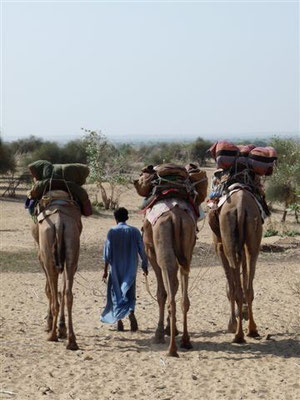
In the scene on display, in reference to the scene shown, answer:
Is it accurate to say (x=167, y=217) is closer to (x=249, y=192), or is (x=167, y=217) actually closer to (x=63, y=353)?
(x=249, y=192)

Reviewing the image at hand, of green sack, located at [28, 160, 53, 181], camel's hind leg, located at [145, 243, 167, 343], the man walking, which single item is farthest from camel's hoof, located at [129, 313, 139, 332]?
green sack, located at [28, 160, 53, 181]

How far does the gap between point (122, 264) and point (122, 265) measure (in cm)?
1

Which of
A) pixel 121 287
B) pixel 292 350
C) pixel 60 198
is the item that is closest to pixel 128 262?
pixel 121 287

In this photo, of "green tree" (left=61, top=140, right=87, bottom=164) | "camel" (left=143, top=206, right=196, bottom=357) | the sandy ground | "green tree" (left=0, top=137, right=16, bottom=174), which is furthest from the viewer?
"green tree" (left=61, top=140, right=87, bottom=164)

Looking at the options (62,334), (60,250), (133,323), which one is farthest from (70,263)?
(133,323)

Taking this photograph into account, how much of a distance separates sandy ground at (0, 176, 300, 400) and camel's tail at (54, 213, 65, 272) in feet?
3.38

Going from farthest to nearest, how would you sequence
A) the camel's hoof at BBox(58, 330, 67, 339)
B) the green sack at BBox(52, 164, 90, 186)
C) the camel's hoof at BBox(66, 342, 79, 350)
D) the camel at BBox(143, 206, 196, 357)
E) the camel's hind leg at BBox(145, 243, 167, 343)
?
the green sack at BBox(52, 164, 90, 186)
the camel's hoof at BBox(58, 330, 67, 339)
the camel's hind leg at BBox(145, 243, 167, 343)
the camel's hoof at BBox(66, 342, 79, 350)
the camel at BBox(143, 206, 196, 357)

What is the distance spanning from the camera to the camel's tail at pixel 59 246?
→ 362 inches

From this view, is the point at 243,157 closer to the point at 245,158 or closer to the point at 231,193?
the point at 245,158

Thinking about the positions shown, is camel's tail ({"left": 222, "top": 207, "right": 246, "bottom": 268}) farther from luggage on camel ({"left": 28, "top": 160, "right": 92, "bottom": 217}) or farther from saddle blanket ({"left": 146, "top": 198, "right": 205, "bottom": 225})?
luggage on camel ({"left": 28, "top": 160, "right": 92, "bottom": 217})

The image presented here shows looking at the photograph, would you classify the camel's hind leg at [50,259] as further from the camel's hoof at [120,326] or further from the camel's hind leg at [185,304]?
the camel's hind leg at [185,304]

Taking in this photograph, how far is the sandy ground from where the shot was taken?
24.8 ft

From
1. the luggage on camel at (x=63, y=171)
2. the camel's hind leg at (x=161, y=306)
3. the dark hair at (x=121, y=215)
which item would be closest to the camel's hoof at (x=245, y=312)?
the camel's hind leg at (x=161, y=306)

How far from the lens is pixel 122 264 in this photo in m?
10.5
